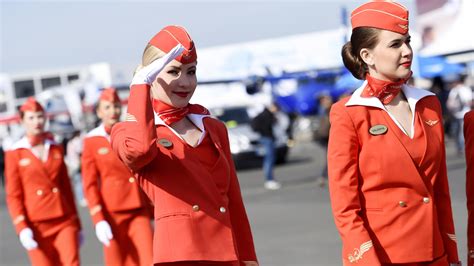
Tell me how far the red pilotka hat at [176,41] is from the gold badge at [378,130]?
35.9 inches

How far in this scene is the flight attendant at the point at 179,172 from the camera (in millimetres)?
4570

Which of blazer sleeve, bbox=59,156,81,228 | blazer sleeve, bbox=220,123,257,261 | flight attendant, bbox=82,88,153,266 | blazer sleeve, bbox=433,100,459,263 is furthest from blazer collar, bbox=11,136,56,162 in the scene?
blazer sleeve, bbox=433,100,459,263

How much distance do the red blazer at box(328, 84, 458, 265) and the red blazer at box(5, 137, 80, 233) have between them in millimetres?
4223

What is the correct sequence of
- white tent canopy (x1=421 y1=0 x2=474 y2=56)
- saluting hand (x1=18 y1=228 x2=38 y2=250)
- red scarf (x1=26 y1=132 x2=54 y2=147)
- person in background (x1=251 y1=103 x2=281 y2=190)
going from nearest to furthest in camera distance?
saluting hand (x1=18 y1=228 x2=38 y2=250) < red scarf (x1=26 y1=132 x2=54 y2=147) < white tent canopy (x1=421 y1=0 x2=474 y2=56) < person in background (x1=251 y1=103 x2=281 y2=190)

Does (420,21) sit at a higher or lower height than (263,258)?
higher

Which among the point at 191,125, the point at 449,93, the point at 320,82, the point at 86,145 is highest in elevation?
the point at 191,125

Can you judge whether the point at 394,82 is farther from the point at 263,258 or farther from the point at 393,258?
the point at 263,258

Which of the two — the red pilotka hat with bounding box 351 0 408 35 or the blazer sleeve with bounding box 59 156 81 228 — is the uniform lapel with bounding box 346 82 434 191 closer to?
the red pilotka hat with bounding box 351 0 408 35

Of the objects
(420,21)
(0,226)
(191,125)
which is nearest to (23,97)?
(0,226)

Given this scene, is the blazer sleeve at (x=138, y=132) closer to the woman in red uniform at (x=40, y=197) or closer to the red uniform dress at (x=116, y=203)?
the red uniform dress at (x=116, y=203)

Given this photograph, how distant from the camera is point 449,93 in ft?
84.8

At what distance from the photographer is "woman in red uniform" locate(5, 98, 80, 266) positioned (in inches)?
317

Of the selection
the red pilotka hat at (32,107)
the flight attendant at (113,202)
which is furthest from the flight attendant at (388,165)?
the red pilotka hat at (32,107)

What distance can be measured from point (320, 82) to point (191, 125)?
46.6 meters
